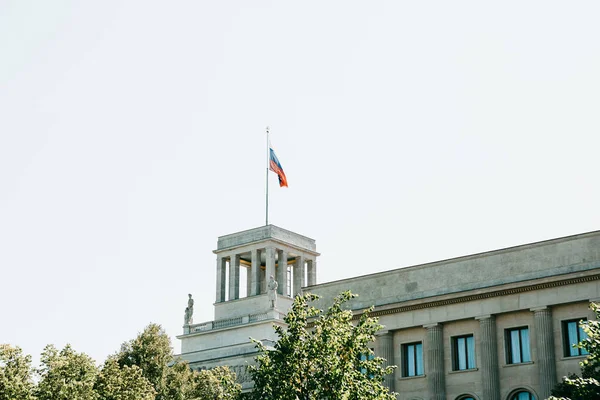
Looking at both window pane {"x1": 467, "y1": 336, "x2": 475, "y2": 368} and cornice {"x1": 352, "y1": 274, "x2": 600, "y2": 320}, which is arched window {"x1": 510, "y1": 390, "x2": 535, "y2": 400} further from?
cornice {"x1": 352, "y1": 274, "x2": 600, "y2": 320}

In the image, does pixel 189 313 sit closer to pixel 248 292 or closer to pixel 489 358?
pixel 248 292

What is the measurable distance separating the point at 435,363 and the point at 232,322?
89.5ft

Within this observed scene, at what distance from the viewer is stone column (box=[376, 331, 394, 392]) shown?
54.1m

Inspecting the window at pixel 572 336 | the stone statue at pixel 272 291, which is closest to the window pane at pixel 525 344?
the window at pixel 572 336

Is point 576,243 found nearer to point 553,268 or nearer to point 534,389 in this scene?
point 553,268

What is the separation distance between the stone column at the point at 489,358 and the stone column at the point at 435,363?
8.35 ft

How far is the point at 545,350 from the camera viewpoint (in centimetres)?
4816

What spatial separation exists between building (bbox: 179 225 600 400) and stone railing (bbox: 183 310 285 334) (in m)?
15.4

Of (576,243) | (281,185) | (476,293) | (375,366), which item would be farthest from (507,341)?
(281,185)

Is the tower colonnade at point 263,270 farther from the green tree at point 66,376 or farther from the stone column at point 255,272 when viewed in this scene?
the green tree at point 66,376

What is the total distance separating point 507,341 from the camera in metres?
50.4

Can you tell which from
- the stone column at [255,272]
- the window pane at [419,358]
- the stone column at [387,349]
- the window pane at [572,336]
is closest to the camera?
the window pane at [572,336]

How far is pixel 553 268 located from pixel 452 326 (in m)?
6.54

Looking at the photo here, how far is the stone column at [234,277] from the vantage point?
263 ft
